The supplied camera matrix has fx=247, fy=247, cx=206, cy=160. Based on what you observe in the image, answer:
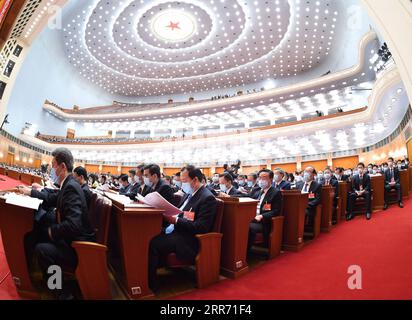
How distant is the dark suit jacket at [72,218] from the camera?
1.57 metres

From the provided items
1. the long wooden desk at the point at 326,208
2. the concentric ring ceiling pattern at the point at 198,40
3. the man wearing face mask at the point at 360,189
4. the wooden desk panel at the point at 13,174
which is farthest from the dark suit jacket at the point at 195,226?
the concentric ring ceiling pattern at the point at 198,40

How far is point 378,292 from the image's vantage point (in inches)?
67.4

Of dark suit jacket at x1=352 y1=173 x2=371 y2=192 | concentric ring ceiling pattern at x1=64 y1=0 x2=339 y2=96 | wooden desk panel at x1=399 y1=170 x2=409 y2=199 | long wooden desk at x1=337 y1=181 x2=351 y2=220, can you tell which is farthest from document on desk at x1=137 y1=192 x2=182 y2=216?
concentric ring ceiling pattern at x1=64 y1=0 x2=339 y2=96

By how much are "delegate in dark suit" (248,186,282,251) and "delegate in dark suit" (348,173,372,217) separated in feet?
8.09

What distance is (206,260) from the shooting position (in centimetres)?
205

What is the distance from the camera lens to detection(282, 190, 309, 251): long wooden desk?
2.95 m

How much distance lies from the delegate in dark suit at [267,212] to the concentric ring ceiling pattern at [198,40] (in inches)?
697

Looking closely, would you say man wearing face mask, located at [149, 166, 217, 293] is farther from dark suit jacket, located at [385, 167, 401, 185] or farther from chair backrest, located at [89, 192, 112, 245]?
dark suit jacket, located at [385, 167, 401, 185]

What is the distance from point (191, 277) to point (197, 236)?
0.54 meters

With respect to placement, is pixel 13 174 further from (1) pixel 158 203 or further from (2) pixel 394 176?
(2) pixel 394 176

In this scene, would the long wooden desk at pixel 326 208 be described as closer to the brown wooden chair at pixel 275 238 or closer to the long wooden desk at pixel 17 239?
the brown wooden chair at pixel 275 238

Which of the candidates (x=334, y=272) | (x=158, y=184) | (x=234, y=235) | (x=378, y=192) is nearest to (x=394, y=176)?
(x=378, y=192)

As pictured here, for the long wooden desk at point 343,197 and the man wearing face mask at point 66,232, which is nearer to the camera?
the man wearing face mask at point 66,232

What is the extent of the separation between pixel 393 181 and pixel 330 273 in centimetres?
444
